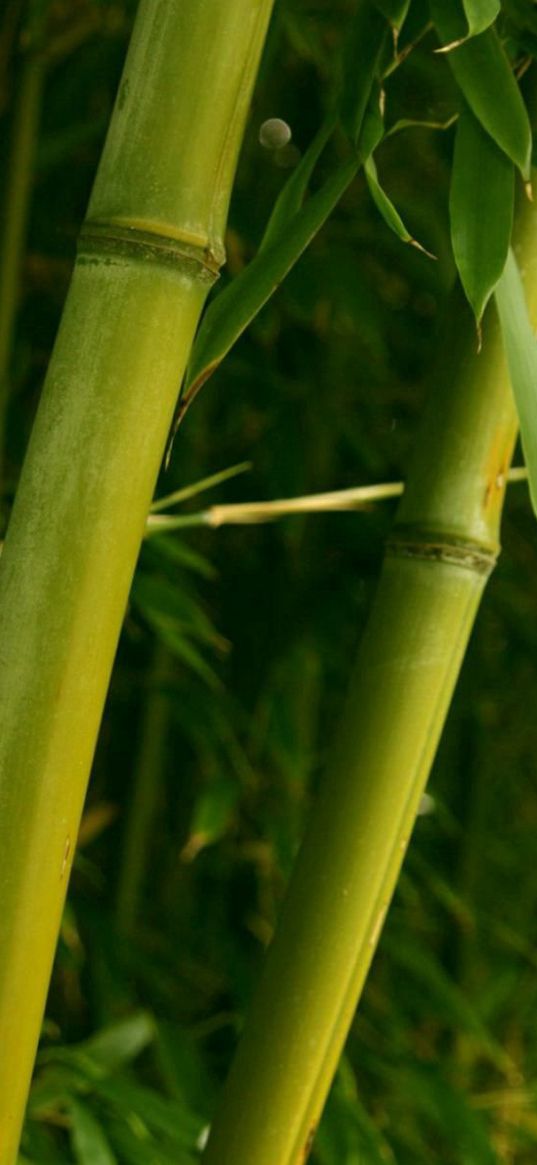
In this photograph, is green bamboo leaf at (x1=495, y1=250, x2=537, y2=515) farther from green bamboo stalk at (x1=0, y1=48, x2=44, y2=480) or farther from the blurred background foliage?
green bamboo stalk at (x1=0, y1=48, x2=44, y2=480)

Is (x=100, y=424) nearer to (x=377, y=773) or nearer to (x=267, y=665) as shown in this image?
(x=377, y=773)

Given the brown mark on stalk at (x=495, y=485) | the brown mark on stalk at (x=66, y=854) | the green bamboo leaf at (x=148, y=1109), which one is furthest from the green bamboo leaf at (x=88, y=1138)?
the brown mark on stalk at (x=495, y=485)

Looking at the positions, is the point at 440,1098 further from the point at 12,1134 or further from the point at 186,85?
the point at 186,85

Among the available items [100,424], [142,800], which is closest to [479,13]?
[100,424]

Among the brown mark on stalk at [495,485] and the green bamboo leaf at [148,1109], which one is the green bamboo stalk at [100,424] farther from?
the green bamboo leaf at [148,1109]

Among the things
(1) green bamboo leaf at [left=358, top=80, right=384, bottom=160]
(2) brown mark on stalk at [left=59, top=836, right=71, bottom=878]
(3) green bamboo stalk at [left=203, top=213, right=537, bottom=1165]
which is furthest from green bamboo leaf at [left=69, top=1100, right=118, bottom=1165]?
(1) green bamboo leaf at [left=358, top=80, right=384, bottom=160]
